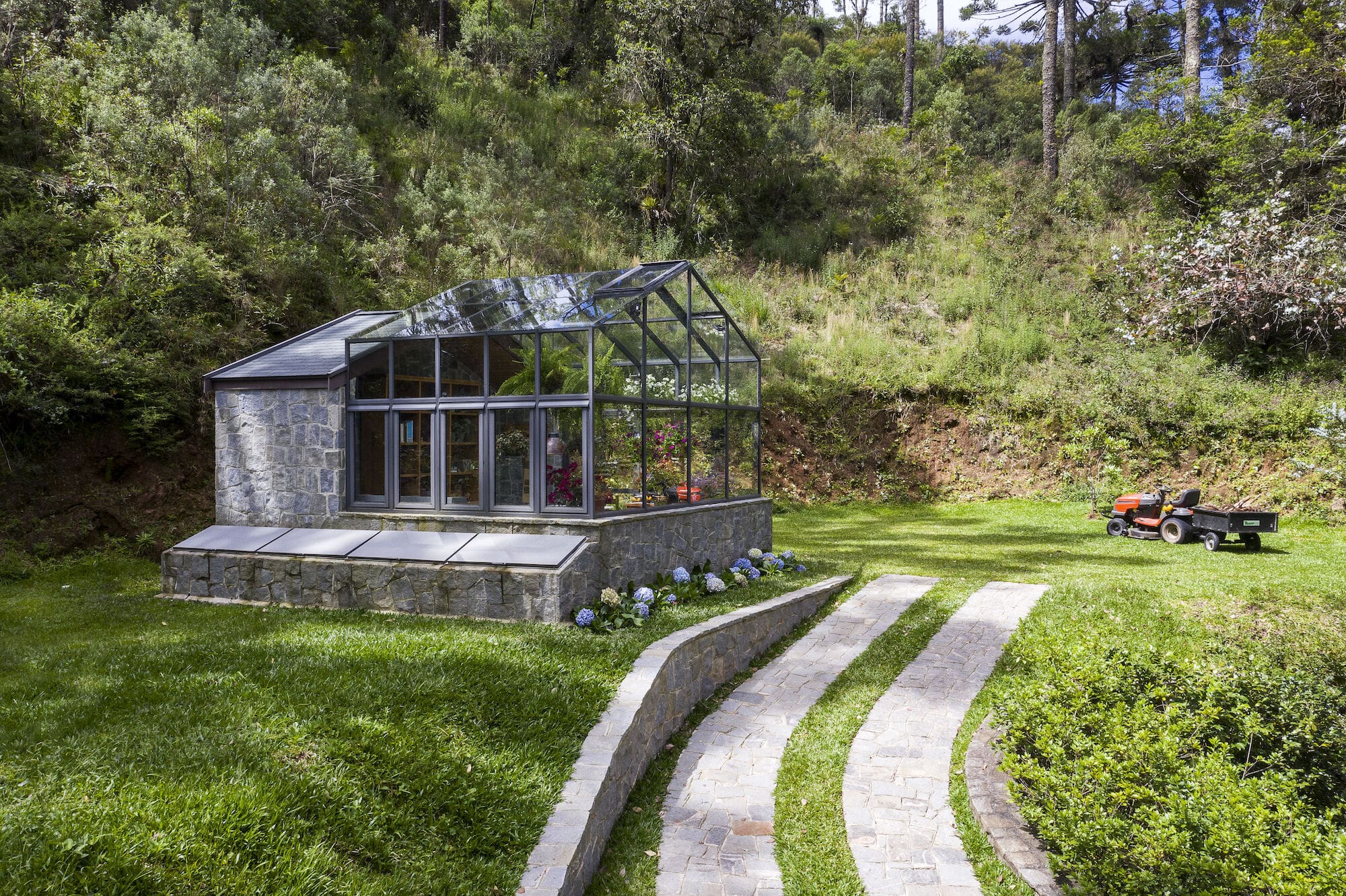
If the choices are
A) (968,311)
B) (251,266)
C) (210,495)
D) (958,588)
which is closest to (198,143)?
(251,266)

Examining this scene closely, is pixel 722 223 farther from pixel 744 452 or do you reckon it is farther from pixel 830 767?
pixel 830 767

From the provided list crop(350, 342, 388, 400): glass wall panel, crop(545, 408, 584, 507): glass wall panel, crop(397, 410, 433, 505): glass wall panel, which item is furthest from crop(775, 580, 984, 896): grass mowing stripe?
crop(350, 342, 388, 400): glass wall panel

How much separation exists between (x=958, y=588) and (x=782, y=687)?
3863 mm

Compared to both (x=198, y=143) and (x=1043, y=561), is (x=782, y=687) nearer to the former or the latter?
(x=1043, y=561)

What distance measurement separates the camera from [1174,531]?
41.7ft

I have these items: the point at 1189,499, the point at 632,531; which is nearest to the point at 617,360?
the point at 632,531

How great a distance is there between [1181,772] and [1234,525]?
9.78 meters

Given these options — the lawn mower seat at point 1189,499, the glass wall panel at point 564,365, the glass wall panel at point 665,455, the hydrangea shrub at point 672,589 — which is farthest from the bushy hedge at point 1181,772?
the lawn mower seat at point 1189,499

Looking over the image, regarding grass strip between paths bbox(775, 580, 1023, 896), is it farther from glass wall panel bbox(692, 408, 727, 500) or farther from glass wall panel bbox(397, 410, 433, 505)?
glass wall panel bbox(397, 410, 433, 505)

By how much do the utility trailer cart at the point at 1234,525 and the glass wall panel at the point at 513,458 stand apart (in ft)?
35.9

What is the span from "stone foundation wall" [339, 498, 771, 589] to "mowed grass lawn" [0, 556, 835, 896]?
1120 mm

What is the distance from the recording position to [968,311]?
21703mm

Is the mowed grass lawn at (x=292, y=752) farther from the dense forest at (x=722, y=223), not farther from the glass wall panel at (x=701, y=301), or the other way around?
the dense forest at (x=722, y=223)

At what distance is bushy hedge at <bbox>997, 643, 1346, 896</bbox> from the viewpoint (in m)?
3.27
